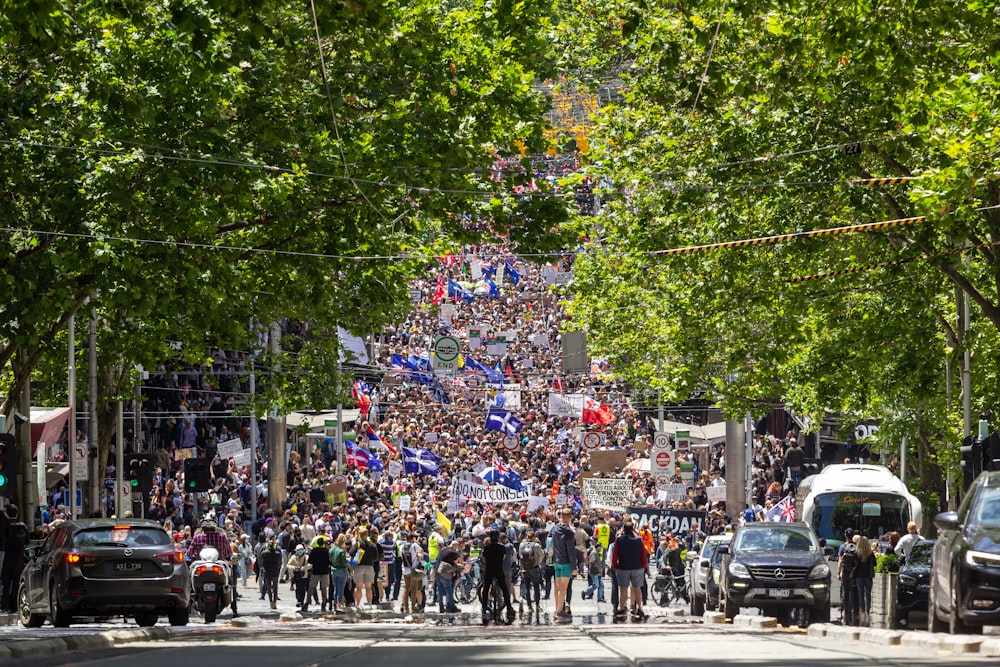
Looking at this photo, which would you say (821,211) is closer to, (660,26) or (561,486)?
(660,26)

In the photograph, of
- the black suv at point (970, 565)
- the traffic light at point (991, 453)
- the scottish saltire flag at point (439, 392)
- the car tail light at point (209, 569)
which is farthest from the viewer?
the scottish saltire flag at point (439, 392)

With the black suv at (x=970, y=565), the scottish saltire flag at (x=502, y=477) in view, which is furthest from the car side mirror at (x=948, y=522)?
the scottish saltire flag at (x=502, y=477)

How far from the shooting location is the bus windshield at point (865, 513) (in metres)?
39.7

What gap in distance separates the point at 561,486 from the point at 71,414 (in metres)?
21.8

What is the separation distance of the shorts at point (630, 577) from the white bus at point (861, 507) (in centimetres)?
1085

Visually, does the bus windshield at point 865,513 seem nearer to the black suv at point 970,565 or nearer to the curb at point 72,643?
the black suv at point 970,565

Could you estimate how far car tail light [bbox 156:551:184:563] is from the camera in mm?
22828

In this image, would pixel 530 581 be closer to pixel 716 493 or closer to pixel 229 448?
pixel 716 493

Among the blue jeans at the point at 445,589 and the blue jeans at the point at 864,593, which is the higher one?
the blue jeans at the point at 864,593

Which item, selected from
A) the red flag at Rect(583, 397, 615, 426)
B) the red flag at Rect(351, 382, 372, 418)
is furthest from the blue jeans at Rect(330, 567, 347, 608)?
the red flag at Rect(583, 397, 615, 426)

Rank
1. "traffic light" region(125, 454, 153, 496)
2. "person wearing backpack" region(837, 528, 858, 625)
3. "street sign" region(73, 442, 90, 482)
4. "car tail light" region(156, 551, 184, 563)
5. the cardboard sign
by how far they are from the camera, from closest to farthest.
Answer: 1. "car tail light" region(156, 551, 184, 563)
2. "person wearing backpack" region(837, 528, 858, 625)
3. "traffic light" region(125, 454, 153, 496)
4. "street sign" region(73, 442, 90, 482)
5. the cardboard sign

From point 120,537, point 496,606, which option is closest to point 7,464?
point 120,537

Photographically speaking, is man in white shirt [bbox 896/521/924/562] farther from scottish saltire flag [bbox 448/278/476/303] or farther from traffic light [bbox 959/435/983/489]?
scottish saltire flag [bbox 448/278/476/303]

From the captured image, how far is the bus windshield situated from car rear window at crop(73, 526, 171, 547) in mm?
20572
